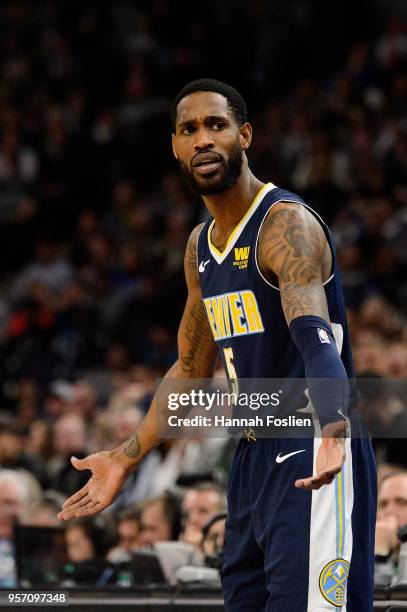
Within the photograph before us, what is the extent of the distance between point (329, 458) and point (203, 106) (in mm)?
1387

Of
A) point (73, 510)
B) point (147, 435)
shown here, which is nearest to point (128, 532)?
point (147, 435)

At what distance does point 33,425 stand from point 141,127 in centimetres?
487

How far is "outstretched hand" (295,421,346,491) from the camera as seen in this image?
3172 mm

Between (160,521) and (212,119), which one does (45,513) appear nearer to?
(160,521)

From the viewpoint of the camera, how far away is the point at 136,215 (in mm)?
12898

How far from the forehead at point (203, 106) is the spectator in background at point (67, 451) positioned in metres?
5.29

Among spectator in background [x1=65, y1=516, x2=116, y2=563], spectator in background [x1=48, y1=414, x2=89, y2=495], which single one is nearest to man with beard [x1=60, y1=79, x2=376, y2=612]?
spectator in background [x1=65, y1=516, x2=116, y2=563]

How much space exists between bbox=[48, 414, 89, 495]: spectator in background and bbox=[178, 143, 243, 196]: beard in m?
5.25

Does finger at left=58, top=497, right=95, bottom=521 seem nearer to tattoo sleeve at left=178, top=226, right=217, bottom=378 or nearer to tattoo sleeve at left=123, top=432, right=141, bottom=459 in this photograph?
tattoo sleeve at left=123, top=432, right=141, bottom=459

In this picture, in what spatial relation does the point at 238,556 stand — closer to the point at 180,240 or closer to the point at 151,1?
the point at 180,240

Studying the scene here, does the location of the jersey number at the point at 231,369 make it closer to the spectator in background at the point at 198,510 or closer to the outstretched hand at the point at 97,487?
the outstretched hand at the point at 97,487

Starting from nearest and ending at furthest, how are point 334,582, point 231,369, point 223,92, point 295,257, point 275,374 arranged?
point 334,582 < point 295,257 < point 275,374 < point 231,369 < point 223,92

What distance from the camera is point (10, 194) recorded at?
14219 millimetres

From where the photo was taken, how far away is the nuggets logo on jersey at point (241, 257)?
152 inches
